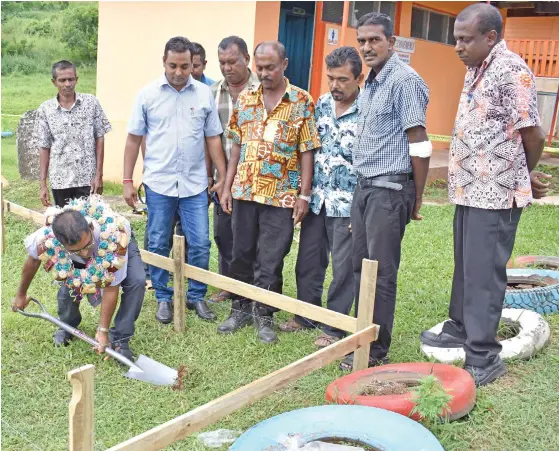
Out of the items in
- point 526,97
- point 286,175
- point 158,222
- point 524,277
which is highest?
point 526,97

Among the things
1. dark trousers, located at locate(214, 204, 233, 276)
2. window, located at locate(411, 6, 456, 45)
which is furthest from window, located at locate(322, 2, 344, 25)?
dark trousers, located at locate(214, 204, 233, 276)

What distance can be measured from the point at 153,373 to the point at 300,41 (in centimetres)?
743

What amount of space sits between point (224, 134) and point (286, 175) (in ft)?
3.08

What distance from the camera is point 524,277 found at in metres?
5.35

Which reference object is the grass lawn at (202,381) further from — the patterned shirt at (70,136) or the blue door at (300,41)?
the blue door at (300,41)

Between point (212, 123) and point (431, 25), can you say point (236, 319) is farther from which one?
point (431, 25)

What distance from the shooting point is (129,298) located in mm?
4062

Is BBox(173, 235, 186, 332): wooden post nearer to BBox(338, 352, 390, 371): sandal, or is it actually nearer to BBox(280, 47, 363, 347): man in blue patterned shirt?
BBox(280, 47, 363, 347): man in blue patterned shirt

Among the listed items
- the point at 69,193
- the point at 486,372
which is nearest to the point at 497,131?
the point at 486,372

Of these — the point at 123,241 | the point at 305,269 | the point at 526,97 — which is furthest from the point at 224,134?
the point at 526,97

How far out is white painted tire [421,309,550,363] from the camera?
3.94 meters

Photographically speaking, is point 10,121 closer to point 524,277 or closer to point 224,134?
point 224,134

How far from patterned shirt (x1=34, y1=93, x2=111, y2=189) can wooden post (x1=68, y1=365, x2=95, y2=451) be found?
3.56m

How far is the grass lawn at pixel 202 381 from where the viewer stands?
323cm
